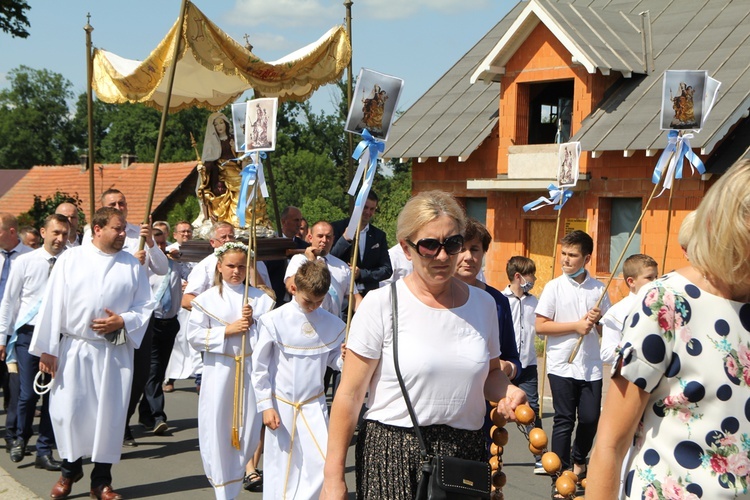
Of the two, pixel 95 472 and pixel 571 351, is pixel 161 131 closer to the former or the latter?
pixel 95 472

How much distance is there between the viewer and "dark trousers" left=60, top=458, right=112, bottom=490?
7.31 meters

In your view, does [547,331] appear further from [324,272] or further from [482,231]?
[482,231]

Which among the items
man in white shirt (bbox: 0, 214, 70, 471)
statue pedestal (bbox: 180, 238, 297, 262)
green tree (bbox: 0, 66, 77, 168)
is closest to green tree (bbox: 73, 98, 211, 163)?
green tree (bbox: 0, 66, 77, 168)

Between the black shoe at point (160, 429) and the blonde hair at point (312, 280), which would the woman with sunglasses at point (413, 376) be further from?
the black shoe at point (160, 429)

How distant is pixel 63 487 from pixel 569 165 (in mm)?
5723

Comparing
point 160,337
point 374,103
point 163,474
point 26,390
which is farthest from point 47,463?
point 374,103

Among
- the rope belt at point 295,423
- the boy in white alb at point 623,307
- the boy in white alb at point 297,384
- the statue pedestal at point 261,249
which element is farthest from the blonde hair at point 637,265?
the statue pedestal at point 261,249

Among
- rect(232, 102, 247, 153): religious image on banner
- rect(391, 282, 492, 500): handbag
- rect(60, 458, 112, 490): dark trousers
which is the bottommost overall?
rect(60, 458, 112, 490): dark trousers

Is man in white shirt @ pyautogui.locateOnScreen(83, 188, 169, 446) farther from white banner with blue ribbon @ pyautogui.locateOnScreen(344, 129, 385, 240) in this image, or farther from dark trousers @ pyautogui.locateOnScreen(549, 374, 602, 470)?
dark trousers @ pyautogui.locateOnScreen(549, 374, 602, 470)

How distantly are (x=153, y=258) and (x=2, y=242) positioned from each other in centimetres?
189

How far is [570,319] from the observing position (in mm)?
7965

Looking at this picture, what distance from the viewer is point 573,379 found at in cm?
778

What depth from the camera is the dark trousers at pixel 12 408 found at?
9.02m

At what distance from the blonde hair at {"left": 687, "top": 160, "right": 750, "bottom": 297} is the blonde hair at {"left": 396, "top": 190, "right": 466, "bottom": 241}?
1.11 m
